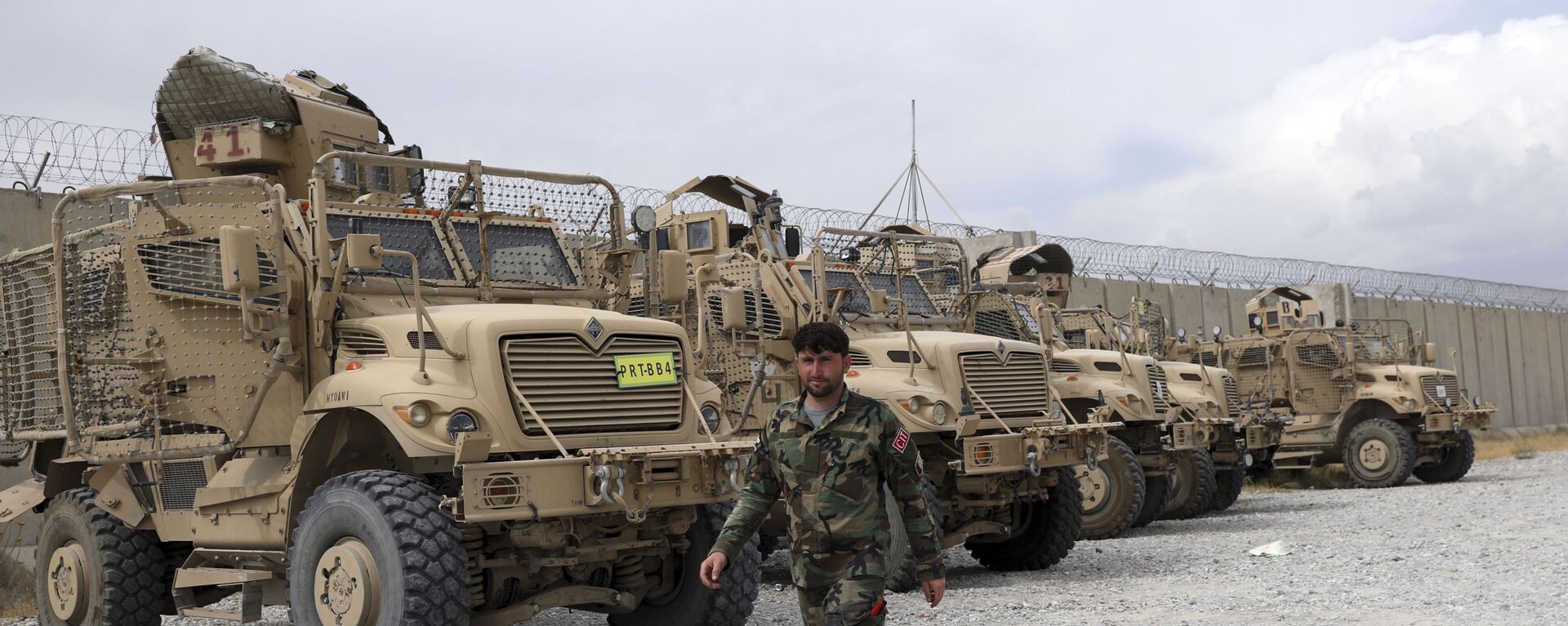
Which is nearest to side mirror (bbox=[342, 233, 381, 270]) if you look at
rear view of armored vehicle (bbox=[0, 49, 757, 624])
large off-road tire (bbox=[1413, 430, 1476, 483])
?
rear view of armored vehicle (bbox=[0, 49, 757, 624])

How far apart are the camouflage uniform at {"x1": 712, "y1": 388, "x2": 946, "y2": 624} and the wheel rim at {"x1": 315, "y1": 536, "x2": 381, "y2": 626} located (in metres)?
2.24

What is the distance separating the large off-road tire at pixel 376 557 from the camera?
647cm

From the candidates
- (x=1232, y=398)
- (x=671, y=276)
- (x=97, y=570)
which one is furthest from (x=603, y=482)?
(x=1232, y=398)

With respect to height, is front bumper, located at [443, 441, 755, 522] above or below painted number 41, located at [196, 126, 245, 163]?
below

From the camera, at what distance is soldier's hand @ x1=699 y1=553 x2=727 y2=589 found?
4.86 m

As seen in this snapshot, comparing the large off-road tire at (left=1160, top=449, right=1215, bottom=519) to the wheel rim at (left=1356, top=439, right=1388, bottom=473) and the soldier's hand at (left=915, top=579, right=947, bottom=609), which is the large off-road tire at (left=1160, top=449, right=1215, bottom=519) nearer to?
the wheel rim at (left=1356, top=439, right=1388, bottom=473)

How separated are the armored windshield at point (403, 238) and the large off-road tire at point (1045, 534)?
5144 mm

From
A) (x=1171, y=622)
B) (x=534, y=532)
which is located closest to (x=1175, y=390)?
(x=1171, y=622)

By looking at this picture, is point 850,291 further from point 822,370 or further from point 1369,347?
point 1369,347

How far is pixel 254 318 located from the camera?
7.44 m

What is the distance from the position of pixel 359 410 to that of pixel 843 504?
3111 mm

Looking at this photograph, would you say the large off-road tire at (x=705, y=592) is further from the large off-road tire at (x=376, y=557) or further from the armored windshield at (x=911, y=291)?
the armored windshield at (x=911, y=291)

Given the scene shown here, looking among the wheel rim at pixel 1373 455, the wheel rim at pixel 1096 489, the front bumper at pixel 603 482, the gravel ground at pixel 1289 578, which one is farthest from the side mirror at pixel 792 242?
the wheel rim at pixel 1373 455

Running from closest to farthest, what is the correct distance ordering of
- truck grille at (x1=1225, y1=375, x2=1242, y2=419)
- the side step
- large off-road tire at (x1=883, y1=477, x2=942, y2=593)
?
the side step
large off-road tire at (x1=883, y1=477, x2=942, y2=593)
truck grille at (x1=1225, y1=375, x2=1242, y2=419)
